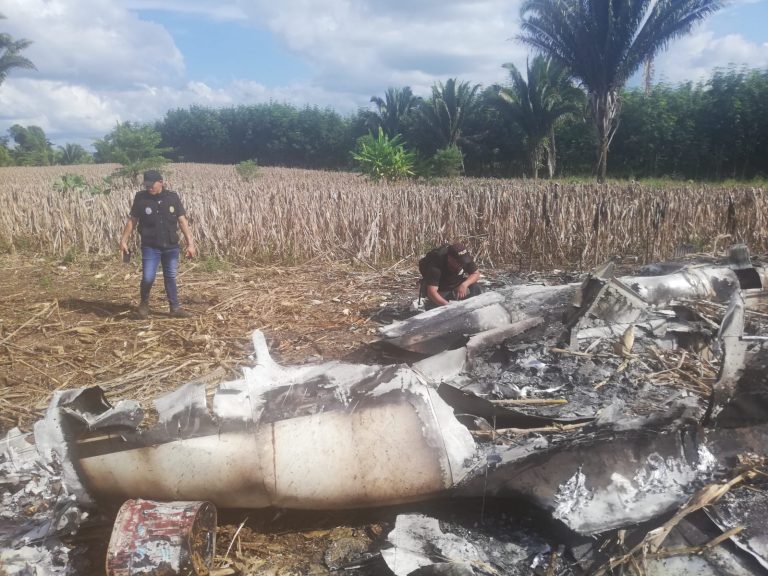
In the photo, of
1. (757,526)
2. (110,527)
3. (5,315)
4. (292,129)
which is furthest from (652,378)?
(292,129)

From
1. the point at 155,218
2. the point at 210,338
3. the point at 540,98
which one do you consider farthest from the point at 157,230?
the point at 540,98

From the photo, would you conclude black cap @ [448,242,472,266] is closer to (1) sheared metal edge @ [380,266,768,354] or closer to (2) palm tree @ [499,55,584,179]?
(1) sheared metal edge @ [380,266,768,354]

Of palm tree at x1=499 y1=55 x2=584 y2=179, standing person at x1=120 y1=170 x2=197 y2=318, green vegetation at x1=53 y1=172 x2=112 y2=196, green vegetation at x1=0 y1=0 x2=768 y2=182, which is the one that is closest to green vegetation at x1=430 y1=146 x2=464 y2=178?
green vegetation at x1=0 y1=0 x2=768 y2=182

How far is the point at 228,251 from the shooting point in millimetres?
10102

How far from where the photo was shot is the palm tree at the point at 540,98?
29766 mm

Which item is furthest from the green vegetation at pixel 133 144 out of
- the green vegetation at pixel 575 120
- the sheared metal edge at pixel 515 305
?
the sheared metal edge at pixel 515 305

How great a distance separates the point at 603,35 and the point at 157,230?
20254mm

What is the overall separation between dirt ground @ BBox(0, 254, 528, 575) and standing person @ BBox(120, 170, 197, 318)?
0.41 m

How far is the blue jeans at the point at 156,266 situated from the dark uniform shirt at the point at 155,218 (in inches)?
3.8

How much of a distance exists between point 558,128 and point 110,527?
35.4m

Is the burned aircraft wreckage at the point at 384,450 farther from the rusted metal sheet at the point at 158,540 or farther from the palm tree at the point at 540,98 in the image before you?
the palm tree at the point at 540,98

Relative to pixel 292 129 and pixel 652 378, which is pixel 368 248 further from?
pixel 292 129

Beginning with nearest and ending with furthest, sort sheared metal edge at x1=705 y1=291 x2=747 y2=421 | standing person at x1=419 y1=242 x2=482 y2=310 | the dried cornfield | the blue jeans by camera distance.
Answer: sheared metal edge at x1=705 y1=291 x2=747 y2=421
standing person at x1=419 y1=242 x2=482 y2=310
the blue jeans
the dried cornfield

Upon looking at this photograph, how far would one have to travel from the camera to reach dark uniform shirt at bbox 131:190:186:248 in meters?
6.46
